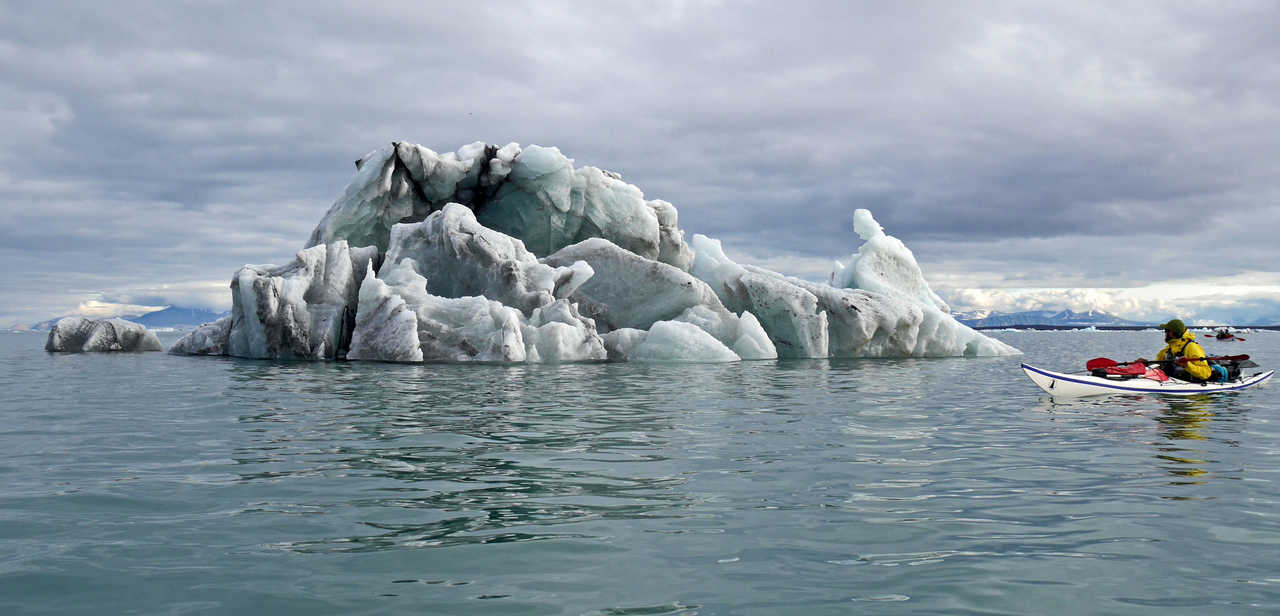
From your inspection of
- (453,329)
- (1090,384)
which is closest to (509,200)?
(453,329)

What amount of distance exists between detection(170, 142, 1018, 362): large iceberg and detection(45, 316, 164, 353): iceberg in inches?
144

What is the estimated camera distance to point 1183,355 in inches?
723

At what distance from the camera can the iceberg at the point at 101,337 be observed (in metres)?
38.7

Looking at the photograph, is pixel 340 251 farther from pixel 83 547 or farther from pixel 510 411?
pixel 83 547

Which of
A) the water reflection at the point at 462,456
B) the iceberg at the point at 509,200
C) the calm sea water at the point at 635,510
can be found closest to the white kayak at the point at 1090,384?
the calm sea water at the point at 635,510

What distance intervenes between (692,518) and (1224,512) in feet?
14.3

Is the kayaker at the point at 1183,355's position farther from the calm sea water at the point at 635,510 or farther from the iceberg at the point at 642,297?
the iceberg at the point at 642,297

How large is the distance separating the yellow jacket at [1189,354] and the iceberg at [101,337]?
38774mm

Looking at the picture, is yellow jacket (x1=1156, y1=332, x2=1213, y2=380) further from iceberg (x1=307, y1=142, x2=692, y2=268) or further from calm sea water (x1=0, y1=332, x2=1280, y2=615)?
iceberg (x1=307, y1=142, x2=692, y2=268)

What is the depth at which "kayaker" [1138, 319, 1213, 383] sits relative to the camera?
18.1 meters

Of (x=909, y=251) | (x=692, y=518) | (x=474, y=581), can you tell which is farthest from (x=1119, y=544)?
(x=909, y=251)

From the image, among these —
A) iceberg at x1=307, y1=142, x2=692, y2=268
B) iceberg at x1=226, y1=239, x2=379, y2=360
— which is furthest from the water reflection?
iceberg at x1=307, y1=142, x2=692, y2=268

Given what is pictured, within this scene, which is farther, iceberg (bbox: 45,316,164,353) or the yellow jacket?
iceberg (bbox: 45,316,164,353)

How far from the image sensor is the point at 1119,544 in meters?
6.13
